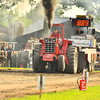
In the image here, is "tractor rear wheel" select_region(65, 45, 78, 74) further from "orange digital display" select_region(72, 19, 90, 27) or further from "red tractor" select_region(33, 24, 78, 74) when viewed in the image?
"orange digital display" select_region(72, 19, 90, 27)

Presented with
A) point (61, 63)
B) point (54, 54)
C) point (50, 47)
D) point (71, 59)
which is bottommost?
point (61, 63)

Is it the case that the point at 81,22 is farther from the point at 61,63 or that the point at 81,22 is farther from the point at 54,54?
the point at 61,63

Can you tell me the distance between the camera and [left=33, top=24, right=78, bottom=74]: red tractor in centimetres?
1916

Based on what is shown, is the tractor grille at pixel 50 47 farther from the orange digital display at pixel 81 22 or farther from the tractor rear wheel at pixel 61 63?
the orange digital display at pixel 81 22

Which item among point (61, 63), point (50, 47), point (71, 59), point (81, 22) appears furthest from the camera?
point (81, 22)

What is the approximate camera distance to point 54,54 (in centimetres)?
1944

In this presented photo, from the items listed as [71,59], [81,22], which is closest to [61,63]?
[71,59]

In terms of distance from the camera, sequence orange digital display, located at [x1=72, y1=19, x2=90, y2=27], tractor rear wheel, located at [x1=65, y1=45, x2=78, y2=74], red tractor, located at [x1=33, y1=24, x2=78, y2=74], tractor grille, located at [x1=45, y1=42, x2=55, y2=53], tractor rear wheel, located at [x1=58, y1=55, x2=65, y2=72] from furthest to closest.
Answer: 1. orange digital display, located at [x1=72, y1=19, x2=90, y2=27]
2. tractor grille, located at [x1=45, y1=42, x2=55, y2=53]
3. tractor rear wheel, located at [x1=65, y1=45, x2=78, y2=74]
4. red tractor, located at [x1=33, y1=24, x2=78, y2=74]
5. tractor rear wheel, located at [x1=58, y1=55, x2=65, y2=72]

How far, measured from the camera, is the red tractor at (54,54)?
19.2m

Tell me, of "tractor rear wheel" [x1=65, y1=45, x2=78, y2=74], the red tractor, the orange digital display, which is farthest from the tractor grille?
the orange digital display

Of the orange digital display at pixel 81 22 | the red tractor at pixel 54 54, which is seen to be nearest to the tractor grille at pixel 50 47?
the red tractor at pixel 54 54

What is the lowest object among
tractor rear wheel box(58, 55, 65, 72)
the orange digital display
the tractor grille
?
tractor rear wheel box(58, 55, 65, 72)

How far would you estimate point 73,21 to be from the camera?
22859 mm

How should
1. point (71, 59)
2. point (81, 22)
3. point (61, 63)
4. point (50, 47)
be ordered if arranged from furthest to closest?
point (81, 22) < point (50, 47) < point (71, 59) < point (61, 63)
